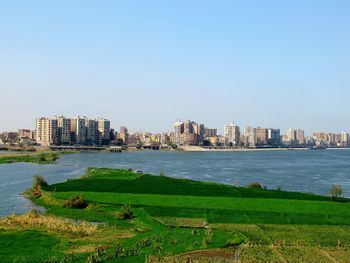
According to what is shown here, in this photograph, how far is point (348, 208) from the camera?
39469 millimetres

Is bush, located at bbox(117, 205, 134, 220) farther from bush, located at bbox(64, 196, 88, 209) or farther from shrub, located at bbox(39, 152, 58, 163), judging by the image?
shrub, located at bbox(39, 152, 58, 163)

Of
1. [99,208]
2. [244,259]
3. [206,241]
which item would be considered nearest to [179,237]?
[206,241]

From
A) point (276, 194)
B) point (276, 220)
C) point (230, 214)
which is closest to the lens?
point (276, 220)

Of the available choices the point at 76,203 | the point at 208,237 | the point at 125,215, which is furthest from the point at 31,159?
the point at 208,237

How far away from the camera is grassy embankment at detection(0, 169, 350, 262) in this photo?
966 inches

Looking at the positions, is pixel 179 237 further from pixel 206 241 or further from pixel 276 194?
pixel 276 194

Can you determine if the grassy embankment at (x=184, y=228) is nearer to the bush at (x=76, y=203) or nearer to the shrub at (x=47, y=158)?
the bush at (x=76, y=203)

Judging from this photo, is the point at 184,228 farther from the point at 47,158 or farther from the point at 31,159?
the point at 47,158

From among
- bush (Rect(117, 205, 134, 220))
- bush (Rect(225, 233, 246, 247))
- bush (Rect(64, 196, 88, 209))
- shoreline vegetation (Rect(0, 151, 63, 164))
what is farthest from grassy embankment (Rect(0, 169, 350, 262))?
shoreline vegetation (Rect(0, 151, 63, 164))

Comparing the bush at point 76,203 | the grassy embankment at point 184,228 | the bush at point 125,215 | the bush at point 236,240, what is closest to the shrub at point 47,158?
the grassy embankment at point 184,228

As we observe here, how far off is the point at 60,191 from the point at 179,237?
2570 centimetres

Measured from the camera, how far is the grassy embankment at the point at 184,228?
24.5 meters

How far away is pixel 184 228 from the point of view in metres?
31.6

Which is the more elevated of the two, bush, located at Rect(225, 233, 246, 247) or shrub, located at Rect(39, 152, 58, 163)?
shrub, located at Rect(39, 152, 58, 163)
